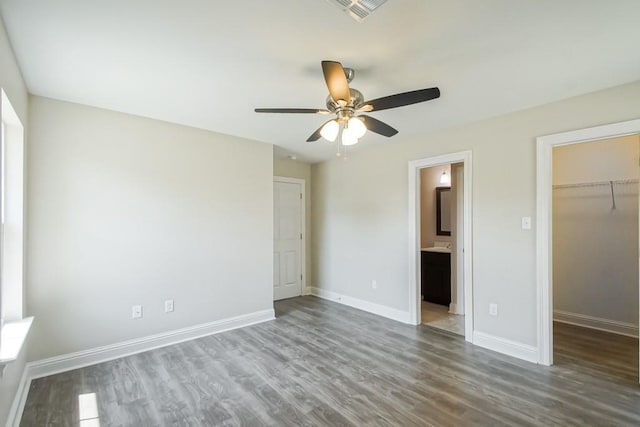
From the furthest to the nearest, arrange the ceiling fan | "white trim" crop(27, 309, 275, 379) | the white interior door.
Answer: the white interior door → "white trim" crop(27, 309, 275, 379) → the ceiling fan

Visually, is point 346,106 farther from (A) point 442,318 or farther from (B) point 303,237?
(B) point 303,237

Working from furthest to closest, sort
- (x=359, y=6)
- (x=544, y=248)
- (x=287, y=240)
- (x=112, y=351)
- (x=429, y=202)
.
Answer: (x=429, y=202)
(x=287, y=240)
(x=112, y=351)
(x=544, y=248)
(x=359, y=6)

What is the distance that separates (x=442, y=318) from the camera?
13.4 feet

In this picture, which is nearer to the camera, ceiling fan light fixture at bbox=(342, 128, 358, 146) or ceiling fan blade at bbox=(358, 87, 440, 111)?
ceiling fan blade at bbox=(358, 87, 440, 111)

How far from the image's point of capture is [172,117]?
314 cm

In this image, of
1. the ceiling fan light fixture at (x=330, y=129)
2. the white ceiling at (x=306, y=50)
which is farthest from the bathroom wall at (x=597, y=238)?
the ceiling fan light fixture at (x=330, y=129)

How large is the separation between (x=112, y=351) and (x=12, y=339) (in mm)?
1099

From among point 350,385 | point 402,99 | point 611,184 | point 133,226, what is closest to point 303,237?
point 133,226

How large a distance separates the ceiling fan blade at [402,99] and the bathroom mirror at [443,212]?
3.61 m

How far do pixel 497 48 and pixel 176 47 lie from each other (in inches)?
79.6

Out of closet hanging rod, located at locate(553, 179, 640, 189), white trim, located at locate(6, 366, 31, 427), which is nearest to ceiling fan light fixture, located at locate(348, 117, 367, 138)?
white trim, located at locate(6, 366, 31, 427)

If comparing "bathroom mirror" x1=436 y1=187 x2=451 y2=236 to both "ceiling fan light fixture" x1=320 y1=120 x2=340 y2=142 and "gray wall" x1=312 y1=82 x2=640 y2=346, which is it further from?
"ceiling fan light fixture" x1=320 y1=120 x2=340 y2=142

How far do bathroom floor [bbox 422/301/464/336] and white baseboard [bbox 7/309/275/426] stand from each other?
2223 millimetres

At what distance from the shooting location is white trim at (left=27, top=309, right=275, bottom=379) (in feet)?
8.53
